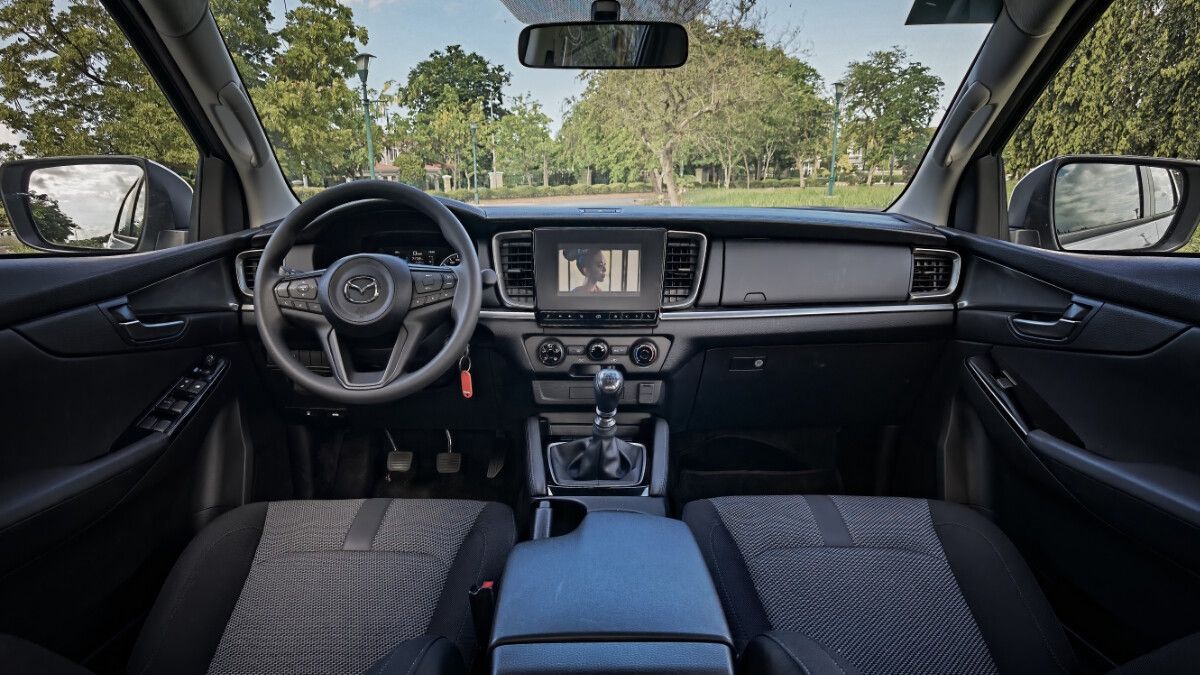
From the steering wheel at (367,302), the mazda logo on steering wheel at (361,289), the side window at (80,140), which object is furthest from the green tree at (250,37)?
the mazda logo on steering wheel at (361,289)

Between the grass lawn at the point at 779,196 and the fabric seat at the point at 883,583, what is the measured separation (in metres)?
1.19

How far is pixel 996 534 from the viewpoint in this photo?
1897 mm

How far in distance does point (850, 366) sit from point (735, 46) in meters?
1.35

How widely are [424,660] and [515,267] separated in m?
1.55

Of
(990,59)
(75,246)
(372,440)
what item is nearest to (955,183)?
(990,59)

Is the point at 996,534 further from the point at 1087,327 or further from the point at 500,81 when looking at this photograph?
the point at 500,81

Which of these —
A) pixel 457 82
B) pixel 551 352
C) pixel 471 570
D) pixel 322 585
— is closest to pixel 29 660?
pixel 322 585

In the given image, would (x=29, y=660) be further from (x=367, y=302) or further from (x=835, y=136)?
(x=835, y=136)

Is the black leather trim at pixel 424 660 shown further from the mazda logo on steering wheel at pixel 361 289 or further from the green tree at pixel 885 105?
the green tree at pixel 885 105

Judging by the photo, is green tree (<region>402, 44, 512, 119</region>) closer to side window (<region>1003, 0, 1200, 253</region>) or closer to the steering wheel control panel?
the steering wheel control panel

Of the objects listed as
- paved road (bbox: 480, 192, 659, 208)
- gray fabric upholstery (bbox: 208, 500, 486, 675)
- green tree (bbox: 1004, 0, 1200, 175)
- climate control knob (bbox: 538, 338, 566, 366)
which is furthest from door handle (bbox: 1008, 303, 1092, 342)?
gray fabric upholstery (bbox: 208, 500, 486, 675)

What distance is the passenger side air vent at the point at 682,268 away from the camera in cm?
237

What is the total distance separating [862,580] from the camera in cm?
173

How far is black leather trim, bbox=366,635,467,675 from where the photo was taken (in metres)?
1.06
